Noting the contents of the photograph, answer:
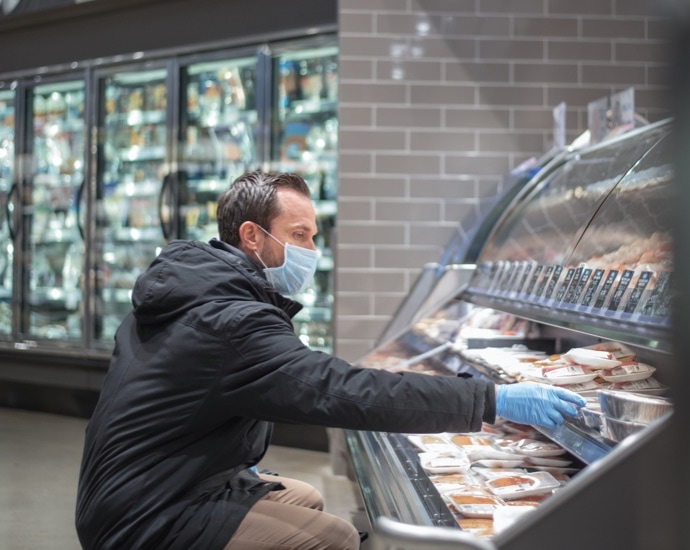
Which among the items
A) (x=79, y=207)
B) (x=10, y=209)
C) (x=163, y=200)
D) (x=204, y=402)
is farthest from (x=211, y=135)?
(x=204, y=402)

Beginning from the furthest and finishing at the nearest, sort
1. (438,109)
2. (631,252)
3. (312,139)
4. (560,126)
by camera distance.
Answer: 1. (312,139)
2. (438,109)
3. (560,126)
4. (631,252)

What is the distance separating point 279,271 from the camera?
2.23m

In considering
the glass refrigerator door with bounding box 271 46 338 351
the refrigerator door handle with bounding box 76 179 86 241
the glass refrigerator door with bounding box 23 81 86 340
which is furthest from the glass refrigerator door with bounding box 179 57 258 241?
the glass refrigerator door with bounding box 23 81 86 340

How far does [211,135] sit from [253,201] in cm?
392

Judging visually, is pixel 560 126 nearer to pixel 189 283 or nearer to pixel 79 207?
pixel 189 283

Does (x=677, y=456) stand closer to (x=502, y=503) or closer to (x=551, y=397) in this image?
(x=551, y=397)

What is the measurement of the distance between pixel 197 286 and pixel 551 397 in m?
0.83

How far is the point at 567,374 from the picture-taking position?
6.45ft

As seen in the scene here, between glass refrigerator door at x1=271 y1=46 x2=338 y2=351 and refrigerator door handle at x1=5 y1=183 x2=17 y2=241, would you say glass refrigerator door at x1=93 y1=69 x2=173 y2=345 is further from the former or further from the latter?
glass refrigerator door at x1=271 y1=46 x2=338 y2=351

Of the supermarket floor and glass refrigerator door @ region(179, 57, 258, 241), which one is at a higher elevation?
glass refrigerator door @ region(179, 57, 258, 241)

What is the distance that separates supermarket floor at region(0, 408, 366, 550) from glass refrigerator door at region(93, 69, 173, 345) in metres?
0.90

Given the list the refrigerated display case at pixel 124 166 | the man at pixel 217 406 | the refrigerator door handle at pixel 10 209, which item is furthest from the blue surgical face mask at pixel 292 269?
the refrigerator door handle at pixel 10 209

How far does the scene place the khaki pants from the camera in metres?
1.80

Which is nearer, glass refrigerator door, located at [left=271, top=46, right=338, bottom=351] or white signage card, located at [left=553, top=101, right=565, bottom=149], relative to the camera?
white signage card, located at [left=553, top=101, right=565, bottom=149]
